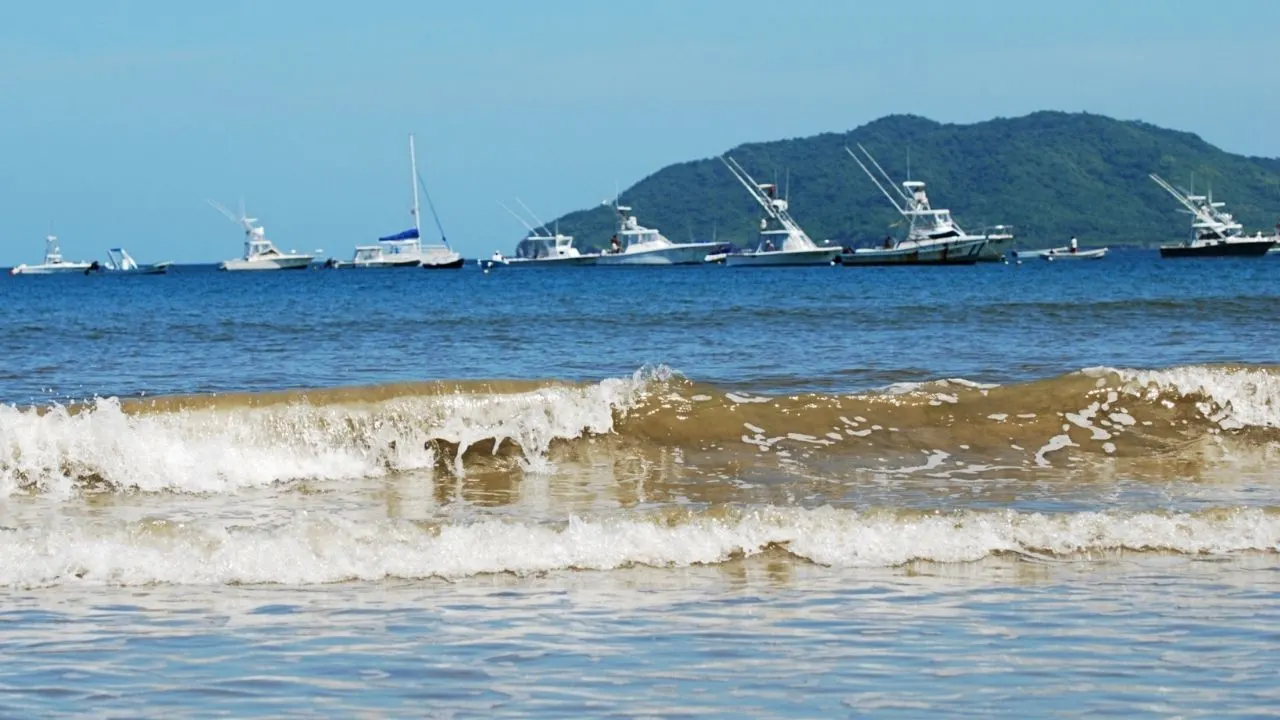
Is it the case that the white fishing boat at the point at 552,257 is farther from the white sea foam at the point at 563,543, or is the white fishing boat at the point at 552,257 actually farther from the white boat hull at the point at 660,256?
the white sea foam at the point at 563,543

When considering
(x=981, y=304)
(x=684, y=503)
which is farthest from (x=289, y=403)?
(x=981, y=304)

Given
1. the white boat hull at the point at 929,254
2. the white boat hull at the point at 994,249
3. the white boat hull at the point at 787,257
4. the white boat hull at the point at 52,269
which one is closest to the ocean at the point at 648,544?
the white boat hull at the point at 929,254

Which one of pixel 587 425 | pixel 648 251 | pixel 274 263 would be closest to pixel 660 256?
pixel 648 251

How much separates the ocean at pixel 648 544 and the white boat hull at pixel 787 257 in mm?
Answer: 106052

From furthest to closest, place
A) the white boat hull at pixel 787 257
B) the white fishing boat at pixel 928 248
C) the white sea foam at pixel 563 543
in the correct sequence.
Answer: the white boat hull at pixel 787 257 → the white fishing boat at pixel 928 248 → the white sea foam at pixel 563 543

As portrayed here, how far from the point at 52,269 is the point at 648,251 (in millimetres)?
58753

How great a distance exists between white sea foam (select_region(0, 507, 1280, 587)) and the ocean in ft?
0.09

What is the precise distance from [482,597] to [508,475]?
5.80 m

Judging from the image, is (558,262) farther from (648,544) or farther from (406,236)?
(648,544)

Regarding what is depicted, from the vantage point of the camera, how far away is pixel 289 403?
16.2 meters

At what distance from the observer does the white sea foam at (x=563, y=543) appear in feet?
32.9

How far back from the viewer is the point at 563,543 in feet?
34.6

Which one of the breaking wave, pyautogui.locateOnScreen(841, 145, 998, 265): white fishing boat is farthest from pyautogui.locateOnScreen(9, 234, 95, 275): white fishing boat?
the breaking wave

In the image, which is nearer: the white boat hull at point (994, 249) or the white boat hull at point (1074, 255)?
the white boat hull at point (994, 249)
